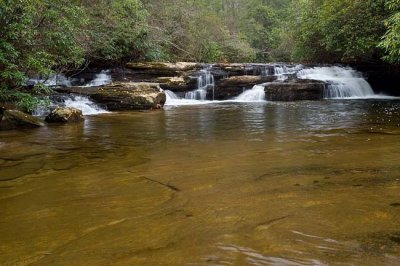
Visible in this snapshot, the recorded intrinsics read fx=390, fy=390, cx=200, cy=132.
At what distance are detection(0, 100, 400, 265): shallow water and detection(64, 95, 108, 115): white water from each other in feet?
21.5

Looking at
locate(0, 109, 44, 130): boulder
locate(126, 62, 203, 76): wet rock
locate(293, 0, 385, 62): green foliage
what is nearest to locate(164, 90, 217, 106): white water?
locate(126, 62, 203, 76): wet rock

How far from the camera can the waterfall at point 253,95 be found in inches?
A: 663

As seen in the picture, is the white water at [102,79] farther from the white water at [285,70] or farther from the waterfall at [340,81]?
the waterfall at [340,81]

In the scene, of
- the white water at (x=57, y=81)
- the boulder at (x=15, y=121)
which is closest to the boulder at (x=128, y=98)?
the white water at (x=57, y=81)

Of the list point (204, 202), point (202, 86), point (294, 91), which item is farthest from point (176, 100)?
point (204, 202)

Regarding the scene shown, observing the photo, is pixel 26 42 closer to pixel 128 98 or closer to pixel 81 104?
pixel 81 104

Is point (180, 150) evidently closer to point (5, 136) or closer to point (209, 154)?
point (209, 154)

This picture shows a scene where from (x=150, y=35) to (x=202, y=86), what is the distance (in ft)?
16.4

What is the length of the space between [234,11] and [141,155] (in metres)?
41.9

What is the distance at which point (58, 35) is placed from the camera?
35.8ft

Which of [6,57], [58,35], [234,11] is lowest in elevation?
[6,57]

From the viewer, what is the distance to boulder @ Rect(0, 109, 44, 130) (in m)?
8.93

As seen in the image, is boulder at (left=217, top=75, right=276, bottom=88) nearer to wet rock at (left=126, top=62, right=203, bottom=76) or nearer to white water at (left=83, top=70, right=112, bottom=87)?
wet rock at (left=126, top=62, right=203, bottom=76)

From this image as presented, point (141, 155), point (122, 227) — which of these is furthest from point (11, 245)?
point (141, 155)
